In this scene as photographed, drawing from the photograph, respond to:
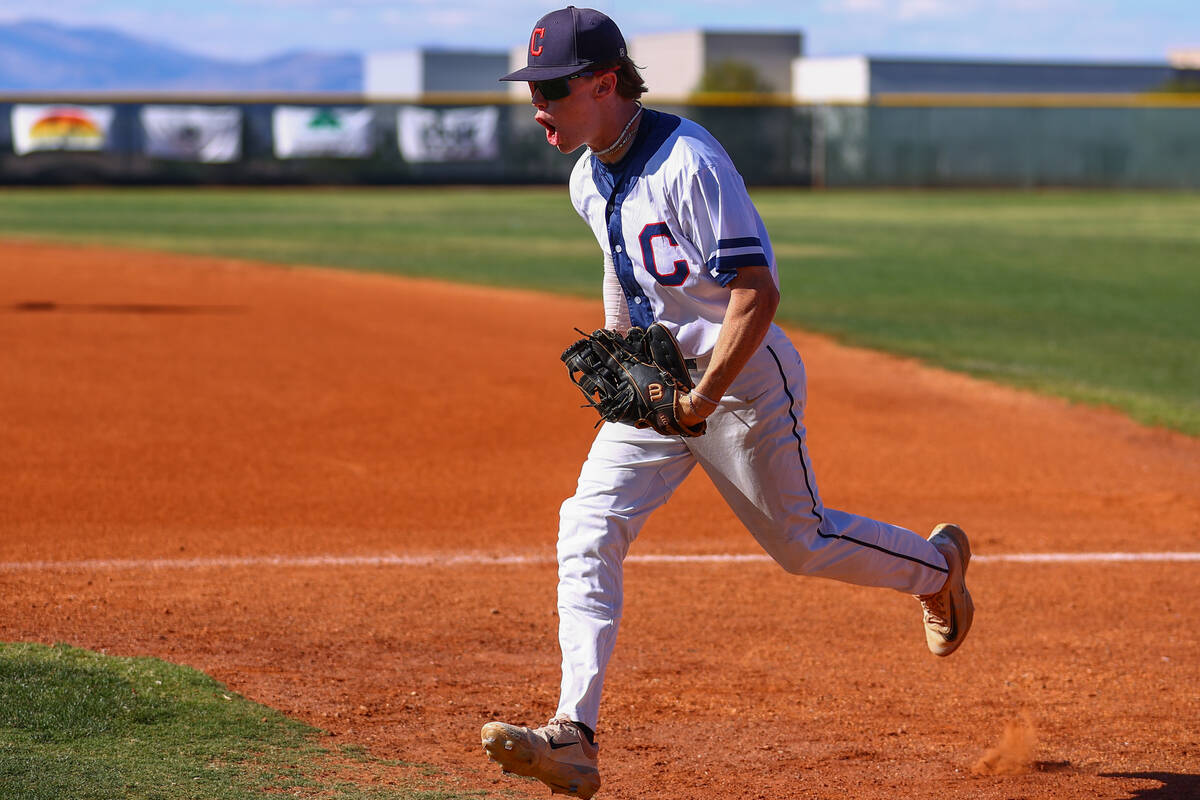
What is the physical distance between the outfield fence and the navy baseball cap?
33.3m

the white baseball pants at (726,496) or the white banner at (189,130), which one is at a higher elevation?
the white banner at (189,130)

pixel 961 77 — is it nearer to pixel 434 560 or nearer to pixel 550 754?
pixel 434 560

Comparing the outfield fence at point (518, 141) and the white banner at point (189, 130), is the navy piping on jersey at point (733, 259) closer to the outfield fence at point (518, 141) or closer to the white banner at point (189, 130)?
the outfield fence at point (518, 141)

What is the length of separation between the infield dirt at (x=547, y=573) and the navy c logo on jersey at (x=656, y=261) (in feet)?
4.25

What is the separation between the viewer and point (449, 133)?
37906mm

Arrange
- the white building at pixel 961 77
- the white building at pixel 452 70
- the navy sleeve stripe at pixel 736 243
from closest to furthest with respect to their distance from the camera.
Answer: the navy sleeve stripe at pixel 736 243 < the white building at pixel 961 77 < the white building at pixel 452 70

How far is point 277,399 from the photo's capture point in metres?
8.75

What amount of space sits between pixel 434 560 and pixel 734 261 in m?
2.91

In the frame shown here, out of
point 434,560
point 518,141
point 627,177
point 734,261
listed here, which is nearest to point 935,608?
point 734,261

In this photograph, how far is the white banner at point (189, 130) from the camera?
118 feet

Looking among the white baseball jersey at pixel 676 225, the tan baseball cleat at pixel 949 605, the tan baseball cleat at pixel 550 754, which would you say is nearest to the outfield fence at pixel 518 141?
the tan baseball cleat at pixel 949 605

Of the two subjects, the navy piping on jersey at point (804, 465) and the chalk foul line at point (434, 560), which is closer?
the navy piping on jersey at point (804, 465)

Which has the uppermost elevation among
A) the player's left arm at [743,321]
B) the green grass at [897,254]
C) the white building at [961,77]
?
the white building at [961,77]

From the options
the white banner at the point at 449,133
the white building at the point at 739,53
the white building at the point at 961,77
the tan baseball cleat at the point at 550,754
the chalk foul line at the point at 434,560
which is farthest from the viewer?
the white building at the point at 739,53
